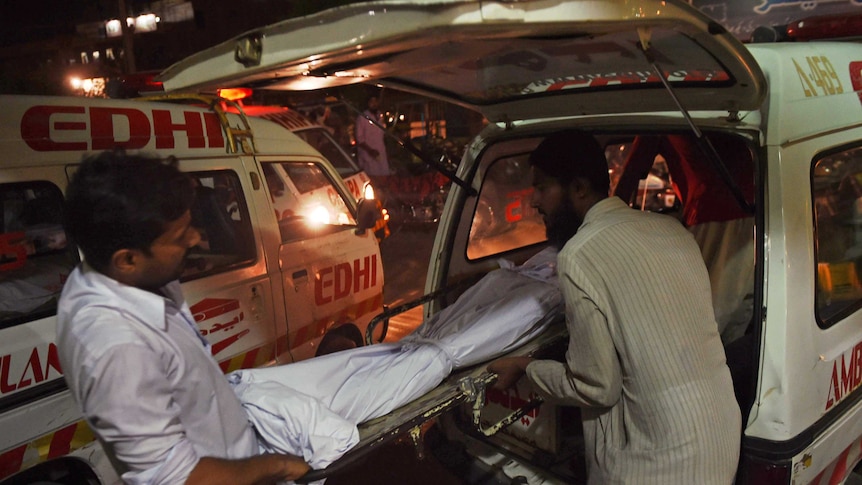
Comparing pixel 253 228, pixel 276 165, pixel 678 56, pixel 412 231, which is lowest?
pixel 412 231

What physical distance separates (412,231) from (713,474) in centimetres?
887

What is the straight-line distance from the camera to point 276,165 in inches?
162

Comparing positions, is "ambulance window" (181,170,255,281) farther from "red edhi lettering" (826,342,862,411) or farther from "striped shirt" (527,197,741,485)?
"red edhi lettering" (826,342,862,411)

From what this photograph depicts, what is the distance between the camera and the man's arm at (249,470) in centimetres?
144

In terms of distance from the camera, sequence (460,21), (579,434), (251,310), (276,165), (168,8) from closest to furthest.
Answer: (460,21)
(579,434)
(251,310)
(276,165)
(168,8)

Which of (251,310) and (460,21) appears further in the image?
(251,310)

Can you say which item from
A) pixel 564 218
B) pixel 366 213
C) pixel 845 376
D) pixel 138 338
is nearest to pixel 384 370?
pixel 564 218

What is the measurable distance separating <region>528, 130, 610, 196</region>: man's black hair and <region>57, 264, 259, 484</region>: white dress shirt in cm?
132

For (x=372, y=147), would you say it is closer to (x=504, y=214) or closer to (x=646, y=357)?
(x=504, y=214)

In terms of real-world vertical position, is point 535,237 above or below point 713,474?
above

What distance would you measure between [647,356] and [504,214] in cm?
188

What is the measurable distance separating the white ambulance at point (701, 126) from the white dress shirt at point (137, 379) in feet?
2.11

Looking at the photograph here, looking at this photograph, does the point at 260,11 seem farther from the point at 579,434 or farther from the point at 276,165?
the point at 579,434

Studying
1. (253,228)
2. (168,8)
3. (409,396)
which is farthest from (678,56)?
(168,8)
